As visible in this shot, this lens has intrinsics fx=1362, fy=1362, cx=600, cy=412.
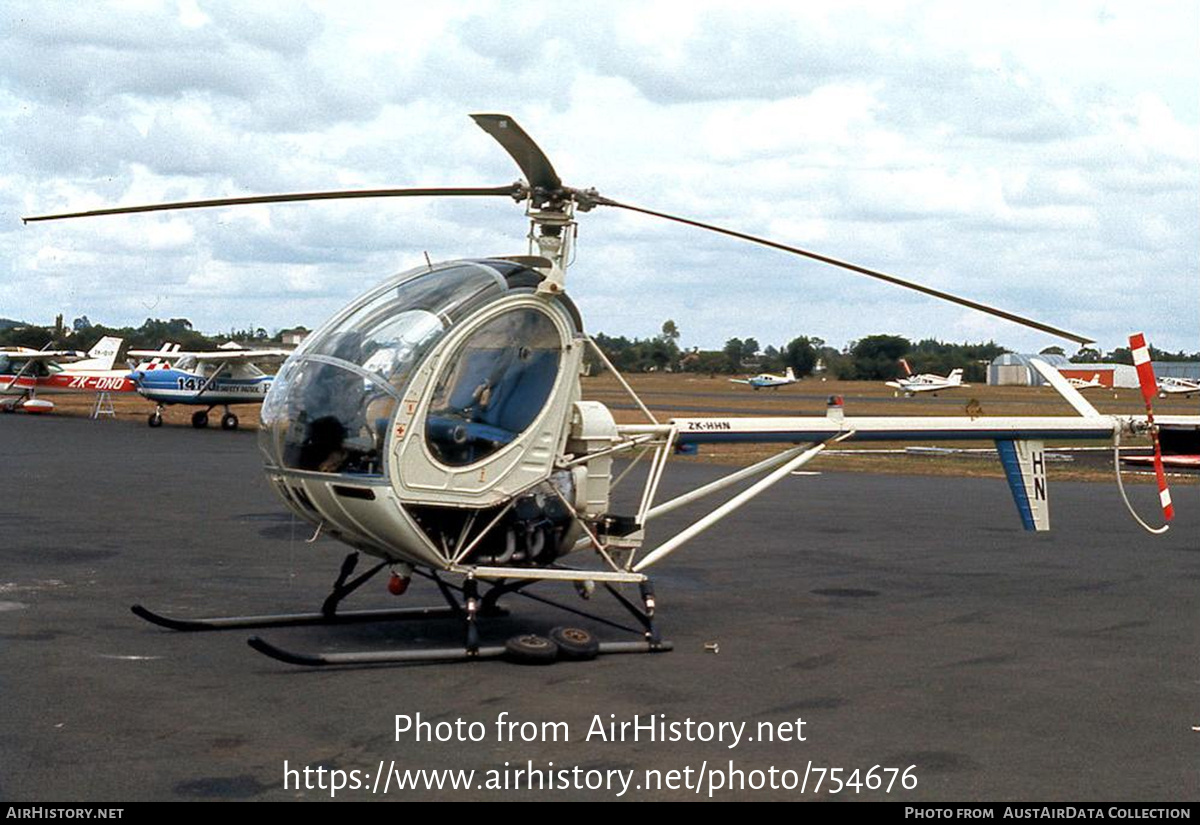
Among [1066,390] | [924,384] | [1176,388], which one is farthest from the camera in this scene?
[1176,388]

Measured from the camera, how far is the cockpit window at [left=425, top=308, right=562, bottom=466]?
9.07 metres

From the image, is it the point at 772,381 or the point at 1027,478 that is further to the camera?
the point at 772,381

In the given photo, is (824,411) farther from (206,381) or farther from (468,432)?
(468,432)

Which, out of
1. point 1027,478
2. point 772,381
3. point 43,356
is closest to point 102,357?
point 43,356

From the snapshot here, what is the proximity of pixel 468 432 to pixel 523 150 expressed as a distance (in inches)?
75.3

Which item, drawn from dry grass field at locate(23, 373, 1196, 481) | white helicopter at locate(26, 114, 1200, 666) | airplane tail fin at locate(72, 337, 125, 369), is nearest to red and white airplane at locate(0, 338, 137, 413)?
dry grass field at locate(23, 373, 1196, 481)

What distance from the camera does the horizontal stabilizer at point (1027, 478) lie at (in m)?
12.4

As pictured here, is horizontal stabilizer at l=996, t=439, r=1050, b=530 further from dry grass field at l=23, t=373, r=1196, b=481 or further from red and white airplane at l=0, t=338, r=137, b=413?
red and white airplane at l=0, t=338, r=137, b=413

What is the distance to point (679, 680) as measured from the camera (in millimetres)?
8680

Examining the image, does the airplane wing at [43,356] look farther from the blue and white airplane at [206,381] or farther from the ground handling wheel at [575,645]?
the ground handling wheel at [575,645]

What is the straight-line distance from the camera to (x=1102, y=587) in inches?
518

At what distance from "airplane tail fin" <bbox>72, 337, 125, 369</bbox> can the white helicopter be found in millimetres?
43048
